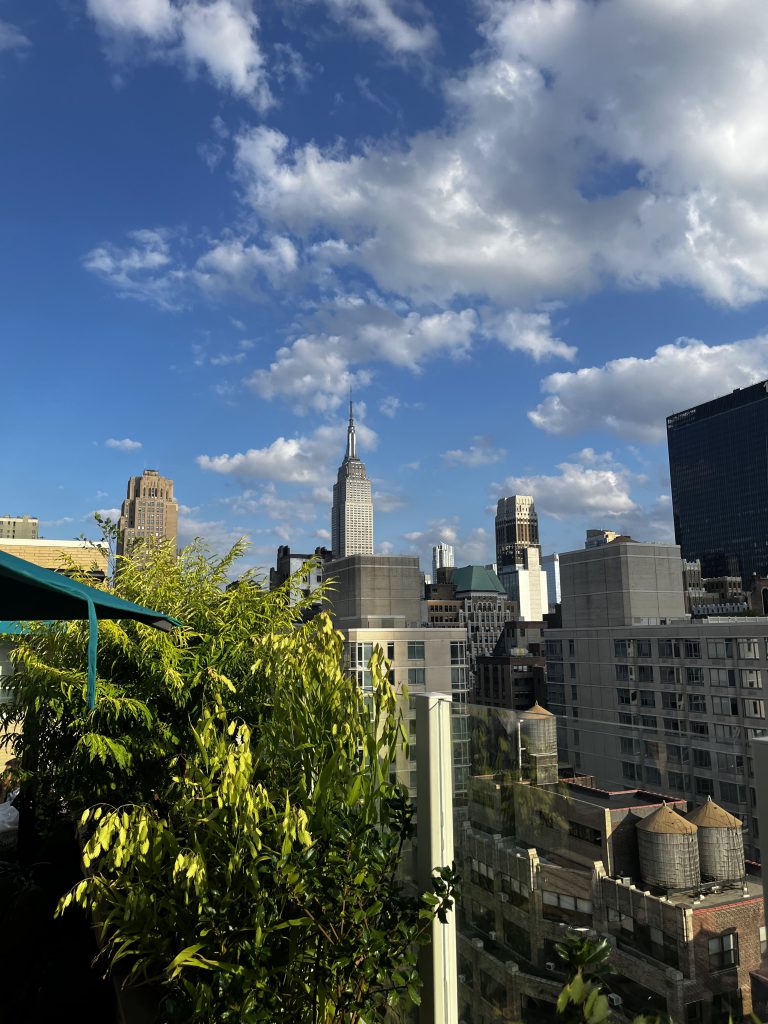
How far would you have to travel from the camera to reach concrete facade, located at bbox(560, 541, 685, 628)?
33594 millimetres

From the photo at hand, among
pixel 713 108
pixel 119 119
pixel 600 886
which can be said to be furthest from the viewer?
pixel 119 119

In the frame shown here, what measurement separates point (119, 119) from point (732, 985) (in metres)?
11.9

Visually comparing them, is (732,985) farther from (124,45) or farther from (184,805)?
(124,45)

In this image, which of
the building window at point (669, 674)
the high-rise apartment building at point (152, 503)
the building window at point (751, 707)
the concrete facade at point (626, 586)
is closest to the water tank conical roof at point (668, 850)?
the building window at point (751, 707)

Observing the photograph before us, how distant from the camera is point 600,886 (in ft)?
5.24

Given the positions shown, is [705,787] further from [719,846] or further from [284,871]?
[284,871]

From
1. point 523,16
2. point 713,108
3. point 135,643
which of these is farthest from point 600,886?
point 713,108

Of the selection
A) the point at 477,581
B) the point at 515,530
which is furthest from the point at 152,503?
the point at 515,530

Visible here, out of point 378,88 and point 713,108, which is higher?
point 378,88

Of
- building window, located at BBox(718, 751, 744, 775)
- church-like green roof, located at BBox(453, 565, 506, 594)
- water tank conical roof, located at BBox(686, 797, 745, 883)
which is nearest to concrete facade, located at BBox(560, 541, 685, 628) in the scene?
building window, located at BBox(718, 751, 744, 775)

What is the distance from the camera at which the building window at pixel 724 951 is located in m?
1.22

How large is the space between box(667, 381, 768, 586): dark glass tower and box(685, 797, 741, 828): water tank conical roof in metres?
119

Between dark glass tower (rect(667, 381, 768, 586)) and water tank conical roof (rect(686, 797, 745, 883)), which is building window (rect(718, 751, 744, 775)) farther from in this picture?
dark glass tower (rect(667, 381, 768, 586))

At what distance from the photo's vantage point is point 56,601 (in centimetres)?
215
